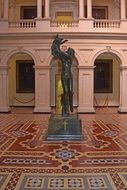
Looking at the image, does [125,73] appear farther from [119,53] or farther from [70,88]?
[70,88]

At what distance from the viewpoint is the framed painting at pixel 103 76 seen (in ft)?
68.1

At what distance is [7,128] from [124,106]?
27.2 feet

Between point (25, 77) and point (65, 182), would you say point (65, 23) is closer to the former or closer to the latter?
point (25, 77)

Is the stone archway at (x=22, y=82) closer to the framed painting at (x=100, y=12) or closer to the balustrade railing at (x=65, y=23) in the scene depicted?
the balustrade railing at (x=65, y=23)

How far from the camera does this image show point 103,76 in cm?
2092

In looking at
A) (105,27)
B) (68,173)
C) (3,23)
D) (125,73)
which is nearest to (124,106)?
(125,73)

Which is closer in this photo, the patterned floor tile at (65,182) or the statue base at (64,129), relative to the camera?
the patterned floor tile at (65,182)

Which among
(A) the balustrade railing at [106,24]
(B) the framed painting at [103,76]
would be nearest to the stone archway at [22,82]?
(B) the framed painting at [103,76]

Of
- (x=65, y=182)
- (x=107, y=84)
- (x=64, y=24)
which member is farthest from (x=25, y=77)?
(x=65, y=182)

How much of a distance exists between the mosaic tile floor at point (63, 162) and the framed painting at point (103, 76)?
10.9 metres

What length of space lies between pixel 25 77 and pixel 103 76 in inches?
213

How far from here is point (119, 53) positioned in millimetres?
17328

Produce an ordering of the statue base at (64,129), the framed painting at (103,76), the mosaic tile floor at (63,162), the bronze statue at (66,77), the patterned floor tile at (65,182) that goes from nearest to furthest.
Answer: the patterned floor tile at (65,182)
the mosaic tile floor at (63,162)
the statue base at (64,129)
the bronze statue at (66,77)
the framed painting at (103,76)

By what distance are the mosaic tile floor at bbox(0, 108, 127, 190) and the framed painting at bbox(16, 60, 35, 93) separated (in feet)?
35.4
